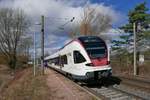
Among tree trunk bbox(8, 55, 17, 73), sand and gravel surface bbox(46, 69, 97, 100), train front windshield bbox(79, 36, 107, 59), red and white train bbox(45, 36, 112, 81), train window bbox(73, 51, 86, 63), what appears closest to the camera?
sand and gravel surface bbox(46, 69, 97, 100)

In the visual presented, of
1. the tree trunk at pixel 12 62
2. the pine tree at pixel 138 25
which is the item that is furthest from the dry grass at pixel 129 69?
the tree trunk at pixel 12 62

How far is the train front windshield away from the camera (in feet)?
65.2

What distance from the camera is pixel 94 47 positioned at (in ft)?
Result: 65.9

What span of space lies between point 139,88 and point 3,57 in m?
59.4

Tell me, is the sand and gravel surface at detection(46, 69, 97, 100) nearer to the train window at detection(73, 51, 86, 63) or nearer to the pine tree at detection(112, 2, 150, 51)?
the train window at detection(73, 51, 86, 63)

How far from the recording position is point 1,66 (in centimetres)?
7831

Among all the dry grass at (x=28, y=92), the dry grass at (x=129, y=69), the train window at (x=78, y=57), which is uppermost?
the train window at (x=78, y=57)

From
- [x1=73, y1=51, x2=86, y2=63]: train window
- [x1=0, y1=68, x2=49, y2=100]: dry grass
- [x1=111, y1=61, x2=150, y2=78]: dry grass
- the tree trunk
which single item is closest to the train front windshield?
[x1=73, y1=51, x2=86, y2=63]: train window

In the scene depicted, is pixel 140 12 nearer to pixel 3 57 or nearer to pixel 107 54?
pixel 107 54

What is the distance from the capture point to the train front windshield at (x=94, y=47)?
19859mm

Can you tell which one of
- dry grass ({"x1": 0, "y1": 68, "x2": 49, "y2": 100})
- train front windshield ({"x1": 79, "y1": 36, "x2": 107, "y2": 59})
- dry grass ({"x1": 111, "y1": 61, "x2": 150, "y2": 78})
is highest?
train front windshield ({"x1": 79, "y1": 36, "x2": 107, "y2": 59})

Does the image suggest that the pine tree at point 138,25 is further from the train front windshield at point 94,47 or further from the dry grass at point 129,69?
the train front windshield at point 94,47

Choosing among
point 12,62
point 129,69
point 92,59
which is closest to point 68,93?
point 92,59

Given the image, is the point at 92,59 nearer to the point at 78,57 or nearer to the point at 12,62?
the point at 78,57
